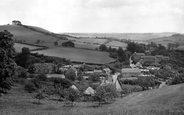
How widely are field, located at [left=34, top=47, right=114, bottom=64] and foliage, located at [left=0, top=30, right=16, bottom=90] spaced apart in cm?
7143

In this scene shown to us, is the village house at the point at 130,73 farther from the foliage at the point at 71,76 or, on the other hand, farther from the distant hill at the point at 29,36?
the distant hill at the point at 29,36

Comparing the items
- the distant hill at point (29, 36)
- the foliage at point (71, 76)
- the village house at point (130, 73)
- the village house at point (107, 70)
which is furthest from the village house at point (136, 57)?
the foliage at point (71, 76)

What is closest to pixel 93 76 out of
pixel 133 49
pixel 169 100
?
pixel 169 100

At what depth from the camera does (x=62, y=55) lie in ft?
375

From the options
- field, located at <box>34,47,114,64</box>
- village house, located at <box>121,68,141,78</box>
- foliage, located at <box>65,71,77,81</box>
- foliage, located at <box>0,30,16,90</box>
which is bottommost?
village house, located at <box>121,68,141,78</box>

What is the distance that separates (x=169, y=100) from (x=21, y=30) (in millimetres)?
144641

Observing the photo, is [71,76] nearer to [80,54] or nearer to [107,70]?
[107,70]

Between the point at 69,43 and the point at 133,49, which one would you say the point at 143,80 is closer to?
the point at 69,43

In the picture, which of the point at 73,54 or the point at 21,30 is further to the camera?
the point at 21,30

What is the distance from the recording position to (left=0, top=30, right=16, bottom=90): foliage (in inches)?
1394

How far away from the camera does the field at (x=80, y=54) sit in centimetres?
11312

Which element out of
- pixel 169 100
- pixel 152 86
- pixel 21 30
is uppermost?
pixel 21 30

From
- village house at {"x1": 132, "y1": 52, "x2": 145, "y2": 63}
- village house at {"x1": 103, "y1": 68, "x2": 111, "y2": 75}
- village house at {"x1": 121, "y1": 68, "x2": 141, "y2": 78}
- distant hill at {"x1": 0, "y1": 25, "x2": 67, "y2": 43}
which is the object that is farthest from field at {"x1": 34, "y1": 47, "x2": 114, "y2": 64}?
distant hill at {"x1": 0, "y1": 25, "x2": 67, "y2": 43}

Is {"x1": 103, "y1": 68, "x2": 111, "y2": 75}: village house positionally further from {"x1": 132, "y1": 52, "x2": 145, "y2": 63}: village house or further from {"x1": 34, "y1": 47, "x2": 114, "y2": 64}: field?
{"x1": 132, "y1": 52, "x2": 145, "y2": 63}: village house
